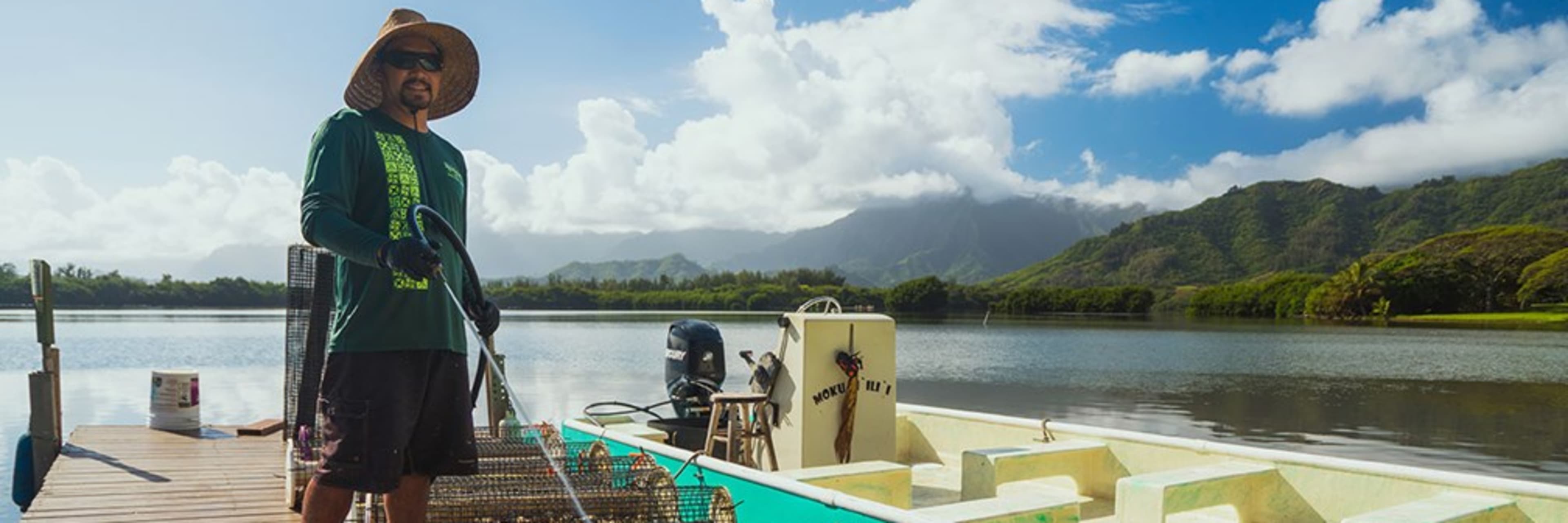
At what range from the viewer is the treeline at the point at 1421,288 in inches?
2972

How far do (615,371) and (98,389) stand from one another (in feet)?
36.7

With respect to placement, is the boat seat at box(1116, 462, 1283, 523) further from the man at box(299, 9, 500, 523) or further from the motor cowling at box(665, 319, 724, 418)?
the motor cowling at box(665, 319, 724, 418)

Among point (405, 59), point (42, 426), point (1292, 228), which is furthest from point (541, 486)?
→ point (1292, 228)

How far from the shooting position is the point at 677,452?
215 inches

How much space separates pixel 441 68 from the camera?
2.87 metres

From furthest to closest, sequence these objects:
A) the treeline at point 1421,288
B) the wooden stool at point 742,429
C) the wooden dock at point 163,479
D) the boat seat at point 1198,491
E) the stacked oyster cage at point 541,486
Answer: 1. the treeline at point 1421,288
2. the wooden stool at point 742,429
3. the wooden dock at point 163,479
4. the boat seat at point 1198,491
5. the stacked oyster cage at point 541,486

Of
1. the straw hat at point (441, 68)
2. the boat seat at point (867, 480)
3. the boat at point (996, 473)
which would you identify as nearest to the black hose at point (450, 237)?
the straw hat at point (441, 68)

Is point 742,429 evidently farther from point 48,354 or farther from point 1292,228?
point 1292,228

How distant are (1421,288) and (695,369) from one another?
84.5m

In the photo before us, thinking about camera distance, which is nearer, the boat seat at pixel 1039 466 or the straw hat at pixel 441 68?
the straw hat at pixel 441 68

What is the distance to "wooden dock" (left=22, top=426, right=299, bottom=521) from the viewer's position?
523 cm

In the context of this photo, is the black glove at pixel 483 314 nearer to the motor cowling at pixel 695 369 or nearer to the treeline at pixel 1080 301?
the motor cowling at pixel 695 369

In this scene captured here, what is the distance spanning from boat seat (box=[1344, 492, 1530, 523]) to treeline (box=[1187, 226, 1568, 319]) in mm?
80780

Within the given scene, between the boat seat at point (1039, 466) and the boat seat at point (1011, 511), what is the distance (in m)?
0.84
